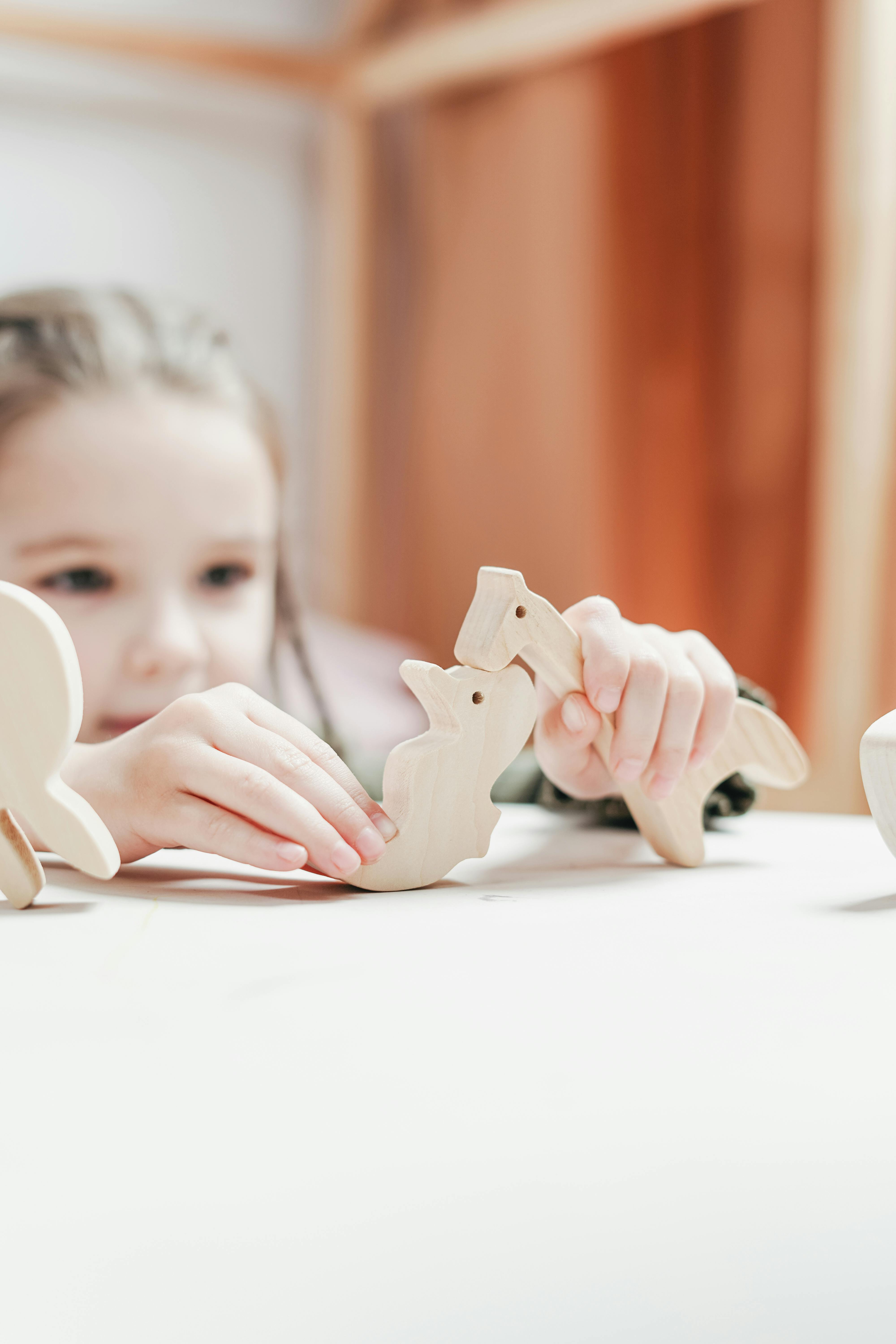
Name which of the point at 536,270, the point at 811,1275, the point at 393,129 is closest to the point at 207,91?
the point at 393,129

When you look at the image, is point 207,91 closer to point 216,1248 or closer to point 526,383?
point 526,383

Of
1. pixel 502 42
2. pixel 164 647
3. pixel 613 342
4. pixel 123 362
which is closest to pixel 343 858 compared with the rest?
pixel 164 647

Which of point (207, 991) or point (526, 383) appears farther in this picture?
point (526, 383)

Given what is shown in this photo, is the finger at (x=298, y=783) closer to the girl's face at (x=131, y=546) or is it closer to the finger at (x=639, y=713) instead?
the finger at (x=639, y=713)

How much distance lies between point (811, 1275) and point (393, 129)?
164cm

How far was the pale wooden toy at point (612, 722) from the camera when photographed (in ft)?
1.44

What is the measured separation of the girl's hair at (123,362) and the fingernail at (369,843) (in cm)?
71

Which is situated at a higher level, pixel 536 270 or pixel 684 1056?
pixel 536 270

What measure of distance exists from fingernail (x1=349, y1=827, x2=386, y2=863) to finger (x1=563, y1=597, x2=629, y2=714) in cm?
11

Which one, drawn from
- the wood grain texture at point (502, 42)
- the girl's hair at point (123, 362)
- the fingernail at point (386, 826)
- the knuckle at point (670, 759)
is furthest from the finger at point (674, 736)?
the wood grain texture at point (502, 42)

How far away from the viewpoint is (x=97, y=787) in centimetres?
48

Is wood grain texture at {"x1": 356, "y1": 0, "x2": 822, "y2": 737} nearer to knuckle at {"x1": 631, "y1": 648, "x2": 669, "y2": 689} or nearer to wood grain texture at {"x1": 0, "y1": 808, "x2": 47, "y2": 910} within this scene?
knuckle at {"x1": 631, "y1": 648, "x2": 669, "y2": 689}

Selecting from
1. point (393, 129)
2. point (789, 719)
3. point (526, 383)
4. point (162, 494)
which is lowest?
point (789, 719)

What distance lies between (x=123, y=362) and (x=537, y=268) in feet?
1.99
